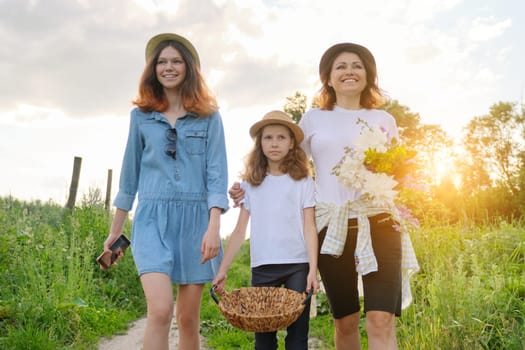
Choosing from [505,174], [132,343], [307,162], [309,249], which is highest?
[505,174]

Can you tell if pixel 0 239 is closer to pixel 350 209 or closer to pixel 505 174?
pixel 350 209

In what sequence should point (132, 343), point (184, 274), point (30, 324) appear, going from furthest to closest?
point (132, 343) → point (30, 324) → point (184, 274)

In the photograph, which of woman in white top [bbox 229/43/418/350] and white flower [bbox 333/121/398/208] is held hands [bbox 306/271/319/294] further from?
white flower [bbox 333/121/398/208]

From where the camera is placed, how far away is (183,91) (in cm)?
325

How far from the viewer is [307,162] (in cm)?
340

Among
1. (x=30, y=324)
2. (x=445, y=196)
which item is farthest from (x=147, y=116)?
(x=445, y=196)

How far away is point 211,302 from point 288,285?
3.80m

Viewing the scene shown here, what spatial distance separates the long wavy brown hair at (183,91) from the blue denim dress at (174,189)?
57 mm

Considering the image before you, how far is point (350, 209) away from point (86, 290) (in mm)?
3779

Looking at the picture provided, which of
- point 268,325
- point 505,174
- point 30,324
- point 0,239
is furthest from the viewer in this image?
point 505,174

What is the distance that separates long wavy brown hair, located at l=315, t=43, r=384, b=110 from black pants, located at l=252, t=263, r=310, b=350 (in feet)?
3.59

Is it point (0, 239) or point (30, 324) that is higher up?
point (0, 239)

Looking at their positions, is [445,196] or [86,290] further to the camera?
[445,196]

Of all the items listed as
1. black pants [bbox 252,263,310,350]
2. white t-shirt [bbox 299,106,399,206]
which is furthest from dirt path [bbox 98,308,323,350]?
white t-shirt [bbox 299,106,399,206]
